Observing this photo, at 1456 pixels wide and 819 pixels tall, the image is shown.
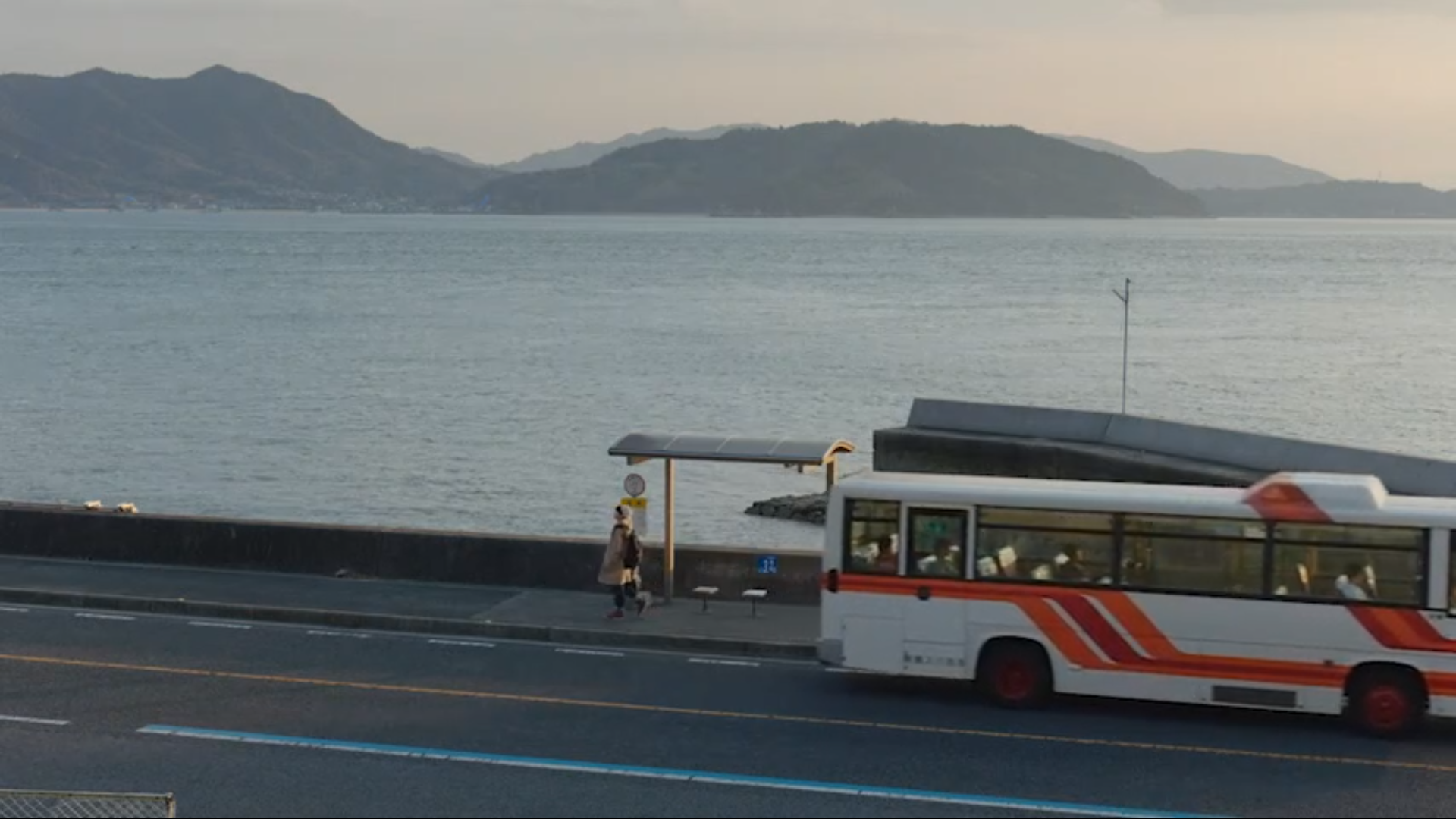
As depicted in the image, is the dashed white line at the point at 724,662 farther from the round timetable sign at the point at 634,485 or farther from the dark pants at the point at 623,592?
the round timetable sign at the point at 634,485

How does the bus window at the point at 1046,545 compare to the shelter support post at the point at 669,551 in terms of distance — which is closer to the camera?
the bus window at the point at 1046,545

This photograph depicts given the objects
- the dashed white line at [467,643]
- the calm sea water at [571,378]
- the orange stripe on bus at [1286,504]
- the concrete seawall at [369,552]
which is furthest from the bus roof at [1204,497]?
the calm sea water at [571,378]

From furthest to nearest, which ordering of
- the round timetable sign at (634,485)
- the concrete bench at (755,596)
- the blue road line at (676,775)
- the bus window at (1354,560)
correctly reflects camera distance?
the round timetable sign at (634,485)
the concrete bench at (755,596)
the bus window at (1354,560)
the blue road line at (676,775)

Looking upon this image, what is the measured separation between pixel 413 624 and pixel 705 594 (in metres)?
3.56

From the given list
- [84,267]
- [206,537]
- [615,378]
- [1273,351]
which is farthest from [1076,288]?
[206,537]

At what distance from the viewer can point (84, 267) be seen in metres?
189

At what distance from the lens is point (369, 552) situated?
24.2 meters

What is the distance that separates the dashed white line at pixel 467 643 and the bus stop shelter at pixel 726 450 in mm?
2636

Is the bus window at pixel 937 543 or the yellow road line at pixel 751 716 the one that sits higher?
the bus window at pixel 937 543

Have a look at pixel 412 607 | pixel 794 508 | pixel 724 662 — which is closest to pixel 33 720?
pixel 412 607

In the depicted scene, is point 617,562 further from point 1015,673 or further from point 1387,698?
point 1387,698

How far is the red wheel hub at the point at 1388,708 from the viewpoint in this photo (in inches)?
647

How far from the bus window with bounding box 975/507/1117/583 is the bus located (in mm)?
16

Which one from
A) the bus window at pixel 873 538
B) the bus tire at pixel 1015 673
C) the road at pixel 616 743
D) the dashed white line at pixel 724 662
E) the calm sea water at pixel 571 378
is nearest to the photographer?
the road at pixel 616 743
